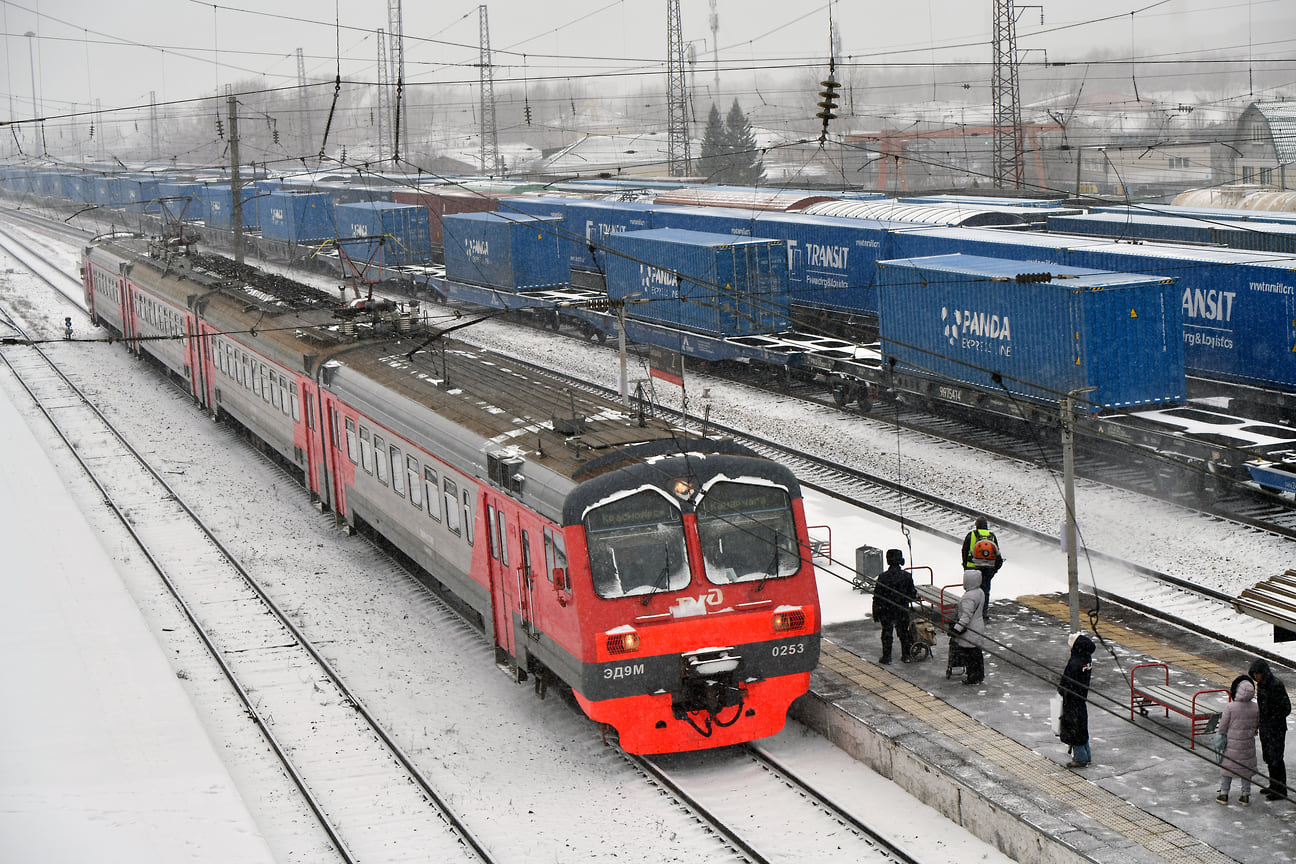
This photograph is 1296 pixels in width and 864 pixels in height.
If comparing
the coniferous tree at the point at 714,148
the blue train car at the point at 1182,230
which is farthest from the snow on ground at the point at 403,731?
the coniferous tree at the point at 714,148

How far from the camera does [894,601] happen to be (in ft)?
45.7

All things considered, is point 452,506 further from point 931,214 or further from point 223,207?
point 223,207

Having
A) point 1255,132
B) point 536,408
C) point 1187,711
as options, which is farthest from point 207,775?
point 1255,132

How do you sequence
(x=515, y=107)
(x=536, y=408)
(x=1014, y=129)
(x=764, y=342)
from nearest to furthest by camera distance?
(x=536, y=408) < (x=764, y=342) < (x=1014, y=129) < (x=515, y=107)

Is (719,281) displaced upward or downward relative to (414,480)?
upward

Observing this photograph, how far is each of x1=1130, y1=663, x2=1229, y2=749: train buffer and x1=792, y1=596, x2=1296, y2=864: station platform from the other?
104mm

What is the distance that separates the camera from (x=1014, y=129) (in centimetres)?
4894

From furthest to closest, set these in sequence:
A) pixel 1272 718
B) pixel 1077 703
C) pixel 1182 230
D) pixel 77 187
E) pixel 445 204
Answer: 1. pixel 77 187
2. pixel 445 204
3. pixel 1182 230
4. pixel 1077 703
5. pixel 1272 718

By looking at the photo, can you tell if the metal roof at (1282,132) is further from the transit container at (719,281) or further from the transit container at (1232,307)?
the transit container at (1232,307)

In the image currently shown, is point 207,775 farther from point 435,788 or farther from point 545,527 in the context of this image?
point 545,527

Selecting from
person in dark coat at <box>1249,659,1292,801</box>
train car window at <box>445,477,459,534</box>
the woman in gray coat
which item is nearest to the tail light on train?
train car window at <box>445,477,459,534</box>

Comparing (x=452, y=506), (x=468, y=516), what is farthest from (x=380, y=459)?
(x=468, y=516)

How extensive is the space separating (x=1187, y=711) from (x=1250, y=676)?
1.41 metres

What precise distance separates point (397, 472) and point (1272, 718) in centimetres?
1010
